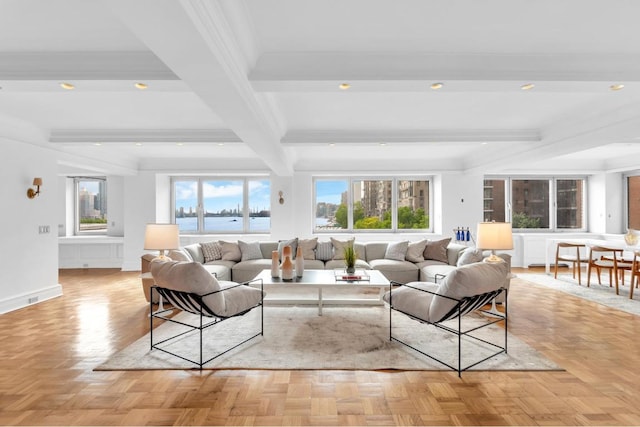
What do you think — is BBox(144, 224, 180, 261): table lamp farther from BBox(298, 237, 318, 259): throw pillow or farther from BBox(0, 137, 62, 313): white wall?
BBox(298, 237, 318, 259): throw pillow

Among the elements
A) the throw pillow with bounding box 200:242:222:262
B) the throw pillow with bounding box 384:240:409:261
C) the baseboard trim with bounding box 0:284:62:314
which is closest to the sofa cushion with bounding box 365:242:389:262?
the throw pillow with bounding box 384:240:409:261

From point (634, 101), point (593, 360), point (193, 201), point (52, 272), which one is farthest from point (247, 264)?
point (634, 101)

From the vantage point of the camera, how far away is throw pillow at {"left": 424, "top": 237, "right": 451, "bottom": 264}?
604 cm

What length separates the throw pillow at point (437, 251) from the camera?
19.8 ft

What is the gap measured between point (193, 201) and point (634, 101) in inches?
327

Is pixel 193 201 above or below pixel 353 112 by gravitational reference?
below

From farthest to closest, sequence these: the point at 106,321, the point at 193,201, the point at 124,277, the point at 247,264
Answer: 1. the point at 193,201
2. the point at 124,277
3. the point at 247,264
4. the point at 106,321

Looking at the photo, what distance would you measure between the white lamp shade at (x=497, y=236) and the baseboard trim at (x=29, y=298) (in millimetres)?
6168

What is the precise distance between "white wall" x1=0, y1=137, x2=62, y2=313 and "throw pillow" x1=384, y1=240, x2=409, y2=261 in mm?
5425

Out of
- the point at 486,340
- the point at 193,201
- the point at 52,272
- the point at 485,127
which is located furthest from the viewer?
the point at 193,201

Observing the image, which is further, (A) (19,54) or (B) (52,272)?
(B) (52,272)

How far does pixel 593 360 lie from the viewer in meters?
3.03

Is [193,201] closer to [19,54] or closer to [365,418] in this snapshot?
[19,54]

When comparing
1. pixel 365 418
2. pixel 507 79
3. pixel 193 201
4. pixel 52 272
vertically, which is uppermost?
pixel 507 79
